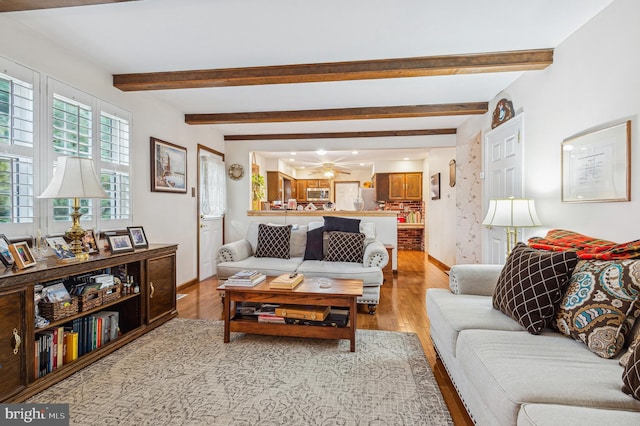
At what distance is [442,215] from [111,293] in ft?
18.3

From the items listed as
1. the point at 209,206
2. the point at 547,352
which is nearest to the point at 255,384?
the point at 547,352

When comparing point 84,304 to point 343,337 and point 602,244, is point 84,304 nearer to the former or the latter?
point 343,337

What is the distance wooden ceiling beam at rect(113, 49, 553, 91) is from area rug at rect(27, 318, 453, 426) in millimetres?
2356

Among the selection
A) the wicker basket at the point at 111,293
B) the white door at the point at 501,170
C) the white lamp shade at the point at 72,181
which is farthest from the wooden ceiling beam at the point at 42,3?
the white door at the point at 501,170

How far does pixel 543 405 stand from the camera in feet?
3.46

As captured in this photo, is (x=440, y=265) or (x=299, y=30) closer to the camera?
(x=299, y=30)

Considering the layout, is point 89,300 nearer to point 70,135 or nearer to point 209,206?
point 70,135

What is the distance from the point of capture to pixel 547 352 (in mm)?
1412

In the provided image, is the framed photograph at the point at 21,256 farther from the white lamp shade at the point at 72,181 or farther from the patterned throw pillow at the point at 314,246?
the patterned throw pillow at the point at 314,246

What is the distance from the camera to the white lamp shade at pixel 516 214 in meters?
2.64

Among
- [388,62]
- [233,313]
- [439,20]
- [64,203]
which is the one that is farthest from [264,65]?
[233,313]

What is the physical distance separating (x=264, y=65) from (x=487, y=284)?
267 centimetres

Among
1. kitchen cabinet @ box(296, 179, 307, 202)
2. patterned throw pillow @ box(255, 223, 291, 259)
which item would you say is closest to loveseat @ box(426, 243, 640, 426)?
patterned throw pillow @ box(255, 223, 291, 259)

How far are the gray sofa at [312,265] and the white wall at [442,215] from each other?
2162 millimetres
